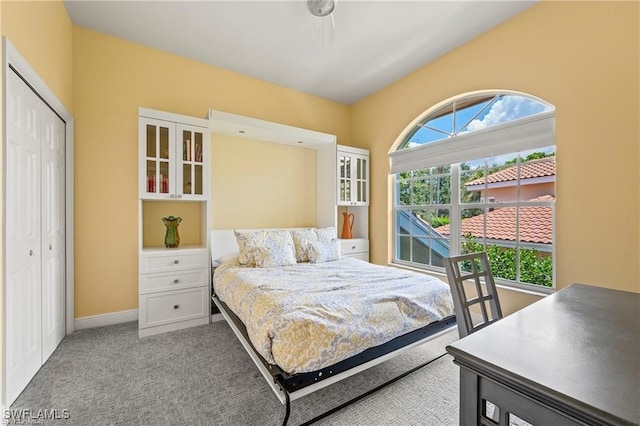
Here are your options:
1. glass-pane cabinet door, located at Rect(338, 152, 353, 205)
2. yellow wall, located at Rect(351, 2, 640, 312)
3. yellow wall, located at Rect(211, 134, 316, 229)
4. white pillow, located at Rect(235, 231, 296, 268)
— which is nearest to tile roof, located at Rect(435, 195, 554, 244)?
yellow wall, located at Rect(351, 2, 640, 312)

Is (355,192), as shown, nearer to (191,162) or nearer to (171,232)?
(191,162)

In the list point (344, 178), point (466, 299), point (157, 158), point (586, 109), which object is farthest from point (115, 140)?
point (586, 109)

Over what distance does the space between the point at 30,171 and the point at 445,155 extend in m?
3.80

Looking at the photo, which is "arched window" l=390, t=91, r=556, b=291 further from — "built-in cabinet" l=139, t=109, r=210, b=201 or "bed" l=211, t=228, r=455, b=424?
→ "built-in cabinet" l=139, t=109, r=210, b=201

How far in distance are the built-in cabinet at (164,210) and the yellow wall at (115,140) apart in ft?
1.00

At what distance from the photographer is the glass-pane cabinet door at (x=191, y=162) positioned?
2.87m

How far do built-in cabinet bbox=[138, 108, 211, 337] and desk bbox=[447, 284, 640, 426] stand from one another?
267 centimetres

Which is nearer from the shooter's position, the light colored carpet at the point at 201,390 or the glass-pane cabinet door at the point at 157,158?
the light colored carpet at the point at 201,390

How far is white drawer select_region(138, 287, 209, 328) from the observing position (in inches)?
102

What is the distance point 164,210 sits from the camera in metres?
3.11

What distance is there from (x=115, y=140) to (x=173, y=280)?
1627 millimetres

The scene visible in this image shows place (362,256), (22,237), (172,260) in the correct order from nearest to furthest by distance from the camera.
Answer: (22,237) < (172,260) < (362,256)

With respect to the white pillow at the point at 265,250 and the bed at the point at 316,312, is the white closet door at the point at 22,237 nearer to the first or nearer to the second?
the bed at the point at 316,312

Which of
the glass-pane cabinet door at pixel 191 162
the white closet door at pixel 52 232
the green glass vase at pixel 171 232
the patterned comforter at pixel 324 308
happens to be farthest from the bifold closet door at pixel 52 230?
the patterned comforter at pixel 324 308
